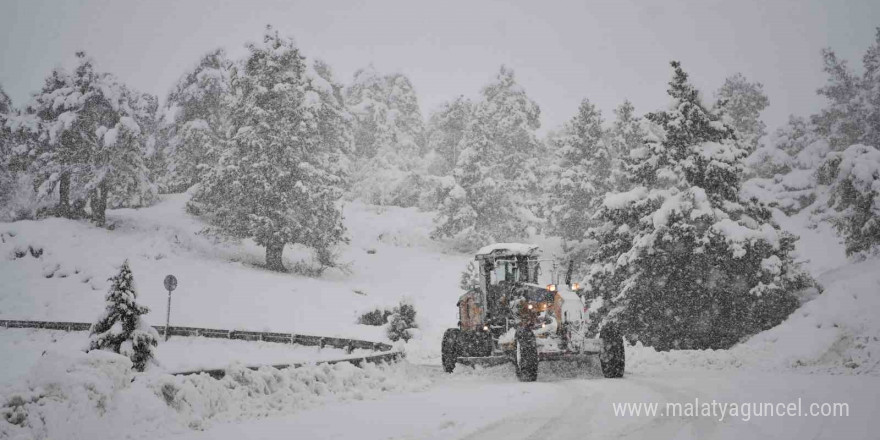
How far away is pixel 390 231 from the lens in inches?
2025

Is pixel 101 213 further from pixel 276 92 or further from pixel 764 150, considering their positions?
pixel 764 150

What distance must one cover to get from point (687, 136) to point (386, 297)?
21415mm

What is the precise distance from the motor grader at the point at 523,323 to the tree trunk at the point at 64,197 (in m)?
34.9

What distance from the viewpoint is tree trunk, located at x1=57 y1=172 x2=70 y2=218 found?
39750mm

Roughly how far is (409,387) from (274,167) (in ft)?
84.1

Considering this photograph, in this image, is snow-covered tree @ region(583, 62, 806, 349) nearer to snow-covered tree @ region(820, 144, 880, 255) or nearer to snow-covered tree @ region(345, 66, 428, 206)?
snow-covered tree @ region(820, 144, 880, 255)

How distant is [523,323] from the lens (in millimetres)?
14367

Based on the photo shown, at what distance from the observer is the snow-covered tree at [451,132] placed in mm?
58094

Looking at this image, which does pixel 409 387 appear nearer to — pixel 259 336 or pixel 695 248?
pixel 695 248

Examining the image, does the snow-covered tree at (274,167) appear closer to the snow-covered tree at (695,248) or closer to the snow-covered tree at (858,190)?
the snow-covered tree at (695,248)

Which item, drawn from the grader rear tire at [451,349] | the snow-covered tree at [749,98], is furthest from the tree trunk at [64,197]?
the snow-covered tree at [749,98]

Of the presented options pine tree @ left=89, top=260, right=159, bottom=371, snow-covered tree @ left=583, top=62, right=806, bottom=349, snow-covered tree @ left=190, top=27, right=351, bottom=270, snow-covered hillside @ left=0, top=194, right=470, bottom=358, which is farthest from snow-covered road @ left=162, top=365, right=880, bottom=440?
snow-covered tree @ left=190, top=27, right=351, bottom=270

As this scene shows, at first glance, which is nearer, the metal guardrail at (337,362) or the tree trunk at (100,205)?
the metal guardrail at (337,362)

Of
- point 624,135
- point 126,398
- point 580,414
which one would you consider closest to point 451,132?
point 624,135
